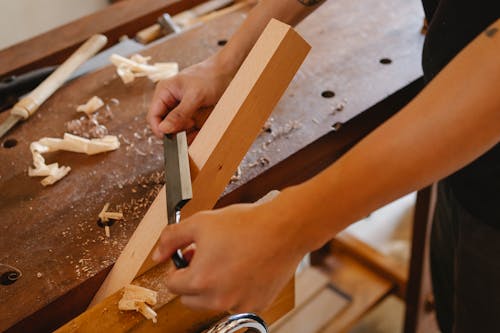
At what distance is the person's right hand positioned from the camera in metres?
0.82

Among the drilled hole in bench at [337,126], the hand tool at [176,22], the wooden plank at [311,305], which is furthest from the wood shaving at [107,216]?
the wooden plank at [311,305]

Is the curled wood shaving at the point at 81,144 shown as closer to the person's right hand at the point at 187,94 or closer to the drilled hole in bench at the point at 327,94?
the person's right hand at the point at 187,94

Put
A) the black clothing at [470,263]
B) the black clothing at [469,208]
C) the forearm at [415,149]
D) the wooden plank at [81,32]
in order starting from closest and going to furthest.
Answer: the forearm at [415,149]
the black clothing at [469,208]
the black clothing at [470,263]
the wooden plank at [81,32]

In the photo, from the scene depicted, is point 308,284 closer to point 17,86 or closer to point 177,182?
point 17,86

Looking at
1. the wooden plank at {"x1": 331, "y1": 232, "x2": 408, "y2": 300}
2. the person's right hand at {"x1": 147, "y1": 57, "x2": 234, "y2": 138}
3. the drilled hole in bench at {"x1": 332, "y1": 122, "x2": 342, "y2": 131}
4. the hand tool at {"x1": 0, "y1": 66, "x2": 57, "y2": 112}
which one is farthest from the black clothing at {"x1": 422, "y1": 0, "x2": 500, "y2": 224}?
the wooden plank at {"x1": 331, "y1": 232, "x2": 408, "y2": 300}

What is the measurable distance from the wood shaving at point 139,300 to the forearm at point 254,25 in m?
0.36

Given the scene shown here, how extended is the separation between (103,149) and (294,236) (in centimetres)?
49

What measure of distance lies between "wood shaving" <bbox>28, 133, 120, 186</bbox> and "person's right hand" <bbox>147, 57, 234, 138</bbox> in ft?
0.35

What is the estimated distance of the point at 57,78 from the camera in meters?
1.06

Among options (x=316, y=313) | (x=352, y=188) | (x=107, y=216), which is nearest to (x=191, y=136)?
(x=107, y=216)

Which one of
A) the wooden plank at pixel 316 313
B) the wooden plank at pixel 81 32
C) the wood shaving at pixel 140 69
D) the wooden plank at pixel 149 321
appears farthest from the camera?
the wooden plank at pixel 316 313

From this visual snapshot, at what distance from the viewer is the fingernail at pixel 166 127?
806 millimetres

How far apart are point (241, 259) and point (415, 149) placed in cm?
18

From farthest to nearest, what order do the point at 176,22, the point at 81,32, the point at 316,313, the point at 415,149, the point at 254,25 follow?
1. the point at 316,313
2. the point at 176,22
3. the point at 81,32
4. the point at 254,25
5. the point at 415,149
